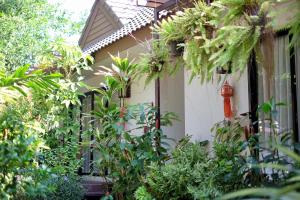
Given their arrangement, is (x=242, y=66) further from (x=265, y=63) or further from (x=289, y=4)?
(x=289, y=4)

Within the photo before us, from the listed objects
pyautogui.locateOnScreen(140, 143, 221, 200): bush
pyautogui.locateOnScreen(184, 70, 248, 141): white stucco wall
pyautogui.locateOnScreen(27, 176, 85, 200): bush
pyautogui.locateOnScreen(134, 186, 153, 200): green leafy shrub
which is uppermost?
pyautogui.locateOnScreen(184, 70, 248, 141): white stucco wall

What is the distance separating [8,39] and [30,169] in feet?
44.5

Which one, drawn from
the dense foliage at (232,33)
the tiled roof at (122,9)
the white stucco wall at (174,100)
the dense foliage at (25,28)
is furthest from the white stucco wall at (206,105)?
the dense foliage at (25,28)

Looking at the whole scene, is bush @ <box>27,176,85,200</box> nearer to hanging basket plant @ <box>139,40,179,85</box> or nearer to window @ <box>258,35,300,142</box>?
hanging basket plant @ <box>139,40,179,85</box>

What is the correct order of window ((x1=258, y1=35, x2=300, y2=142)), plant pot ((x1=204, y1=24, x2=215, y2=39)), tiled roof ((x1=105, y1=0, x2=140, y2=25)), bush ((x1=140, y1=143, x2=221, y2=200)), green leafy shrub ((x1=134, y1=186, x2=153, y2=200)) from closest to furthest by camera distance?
bush ((x1=140, y1=143, x2=221, y2=200)), window ((x1=258, y1=35, x2=300, y2=142)), plant pot ((x1=204, y1=24, x2=215, y2=39)), green leafy shrub ((x1=134, y1=186, x2=153, y2=200)), tiled roof ((x1=105, y1=0, x2=140, y2=25))

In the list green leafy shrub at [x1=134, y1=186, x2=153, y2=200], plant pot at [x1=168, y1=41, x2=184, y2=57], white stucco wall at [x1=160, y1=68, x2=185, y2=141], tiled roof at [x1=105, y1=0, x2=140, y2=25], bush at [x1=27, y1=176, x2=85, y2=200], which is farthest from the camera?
tiled roof at [x1=105, y1=0, x2=140, y2=25]

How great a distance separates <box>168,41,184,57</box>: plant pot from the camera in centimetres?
592

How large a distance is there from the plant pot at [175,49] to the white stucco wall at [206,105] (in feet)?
1.79

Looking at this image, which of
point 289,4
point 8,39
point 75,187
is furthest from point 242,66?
point 8,39

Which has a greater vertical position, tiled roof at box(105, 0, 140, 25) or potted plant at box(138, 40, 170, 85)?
tiled roof at box(105, 0, 140, 25)

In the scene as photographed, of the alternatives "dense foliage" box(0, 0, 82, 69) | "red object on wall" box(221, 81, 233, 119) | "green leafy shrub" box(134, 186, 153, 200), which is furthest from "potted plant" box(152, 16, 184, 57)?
"dense foliage" box(0, 0, 82, 69)

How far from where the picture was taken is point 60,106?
8.59m

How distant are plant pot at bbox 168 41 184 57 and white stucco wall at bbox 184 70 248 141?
0.54m

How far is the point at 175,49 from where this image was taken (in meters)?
5.98
